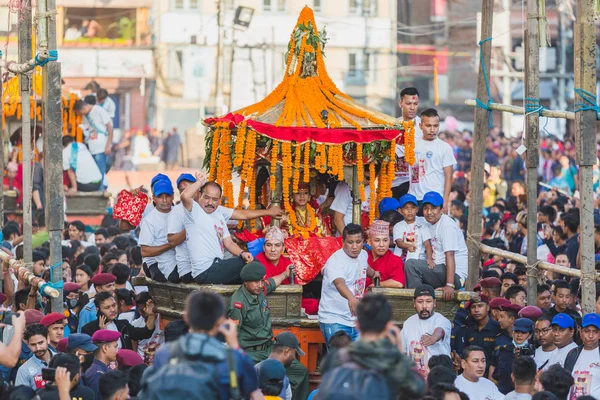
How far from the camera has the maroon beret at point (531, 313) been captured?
11391 mm

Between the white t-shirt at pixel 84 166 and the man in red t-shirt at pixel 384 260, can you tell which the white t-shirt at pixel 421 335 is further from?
the white t-shirt at pixel 84 166

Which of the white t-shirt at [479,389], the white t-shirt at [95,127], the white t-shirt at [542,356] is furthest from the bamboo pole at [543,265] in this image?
the white t-shirt at [95,127]

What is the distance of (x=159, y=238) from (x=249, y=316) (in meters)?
Result: 1.66

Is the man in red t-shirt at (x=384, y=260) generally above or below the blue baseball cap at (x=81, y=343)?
above

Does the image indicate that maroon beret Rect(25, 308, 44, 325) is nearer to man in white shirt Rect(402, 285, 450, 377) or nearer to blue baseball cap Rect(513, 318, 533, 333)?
man in white shirt Rect(402, 285, 450, 377)

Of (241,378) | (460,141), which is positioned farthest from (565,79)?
(241,378)

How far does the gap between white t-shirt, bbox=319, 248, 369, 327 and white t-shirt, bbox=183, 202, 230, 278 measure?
112 centimetres

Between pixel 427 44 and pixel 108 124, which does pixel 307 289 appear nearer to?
pixel 108 124

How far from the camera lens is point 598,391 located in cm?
1015

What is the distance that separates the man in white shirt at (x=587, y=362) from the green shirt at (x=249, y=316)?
8.98ft

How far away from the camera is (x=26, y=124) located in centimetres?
1173

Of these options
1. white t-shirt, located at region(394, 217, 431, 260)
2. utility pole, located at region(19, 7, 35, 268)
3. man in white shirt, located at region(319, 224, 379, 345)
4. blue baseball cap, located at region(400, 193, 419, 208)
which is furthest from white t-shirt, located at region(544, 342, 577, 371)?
utility pole, located at region(19, 7, 35, 268)

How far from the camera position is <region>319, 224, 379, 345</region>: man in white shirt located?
11.5m

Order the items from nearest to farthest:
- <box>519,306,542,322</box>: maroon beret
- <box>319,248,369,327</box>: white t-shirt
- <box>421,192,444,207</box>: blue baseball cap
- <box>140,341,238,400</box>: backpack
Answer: <box>140,341,238,400</box>: backpack, <box>519,306,542,322</box>: maroon beret, <box>319,248,369,327</box>: white t-shirt, <box>421,192,444,207</box>: blue baseball cap
